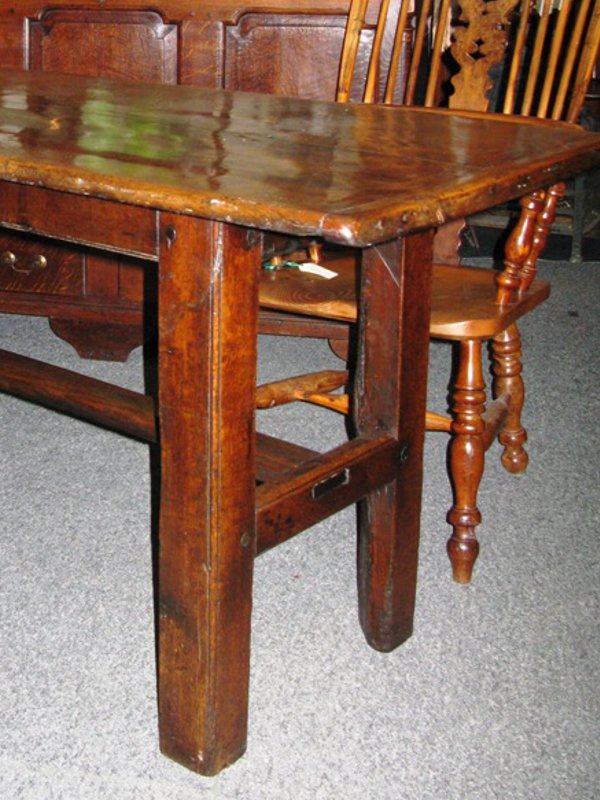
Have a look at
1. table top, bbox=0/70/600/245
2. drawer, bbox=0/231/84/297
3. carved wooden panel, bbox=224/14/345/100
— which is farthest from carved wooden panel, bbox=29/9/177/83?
→ table top, bbox=0/70/600/245

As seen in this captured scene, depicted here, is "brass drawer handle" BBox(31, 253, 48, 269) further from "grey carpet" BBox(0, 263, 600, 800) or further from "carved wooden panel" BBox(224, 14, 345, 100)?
"carved wooden panel" BBox(224, 14, 345, 100)

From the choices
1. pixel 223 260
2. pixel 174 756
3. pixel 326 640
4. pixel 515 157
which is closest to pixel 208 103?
pixel 515 157

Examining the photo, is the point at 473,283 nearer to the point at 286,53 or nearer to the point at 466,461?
the point at 466,461

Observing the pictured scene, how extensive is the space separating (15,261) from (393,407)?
148 centimetres

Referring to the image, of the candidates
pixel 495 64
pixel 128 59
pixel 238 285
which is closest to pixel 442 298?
pixel 495 64

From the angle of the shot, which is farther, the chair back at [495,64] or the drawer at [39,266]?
the drawer at [39,266]

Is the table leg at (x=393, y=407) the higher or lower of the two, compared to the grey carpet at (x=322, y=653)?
higher

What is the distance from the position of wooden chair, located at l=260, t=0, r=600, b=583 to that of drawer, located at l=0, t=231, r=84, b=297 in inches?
27.4

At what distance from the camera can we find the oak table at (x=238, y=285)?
106cm

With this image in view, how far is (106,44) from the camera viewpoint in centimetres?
249

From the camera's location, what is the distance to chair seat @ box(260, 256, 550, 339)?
164 centimetres

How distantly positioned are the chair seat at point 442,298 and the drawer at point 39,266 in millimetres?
785

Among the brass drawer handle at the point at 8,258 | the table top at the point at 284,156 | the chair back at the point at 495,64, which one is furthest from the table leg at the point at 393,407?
the brass drawer handle at the point at 8,258

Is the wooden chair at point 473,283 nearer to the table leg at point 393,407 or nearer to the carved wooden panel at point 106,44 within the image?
the table leg at point 393,407
